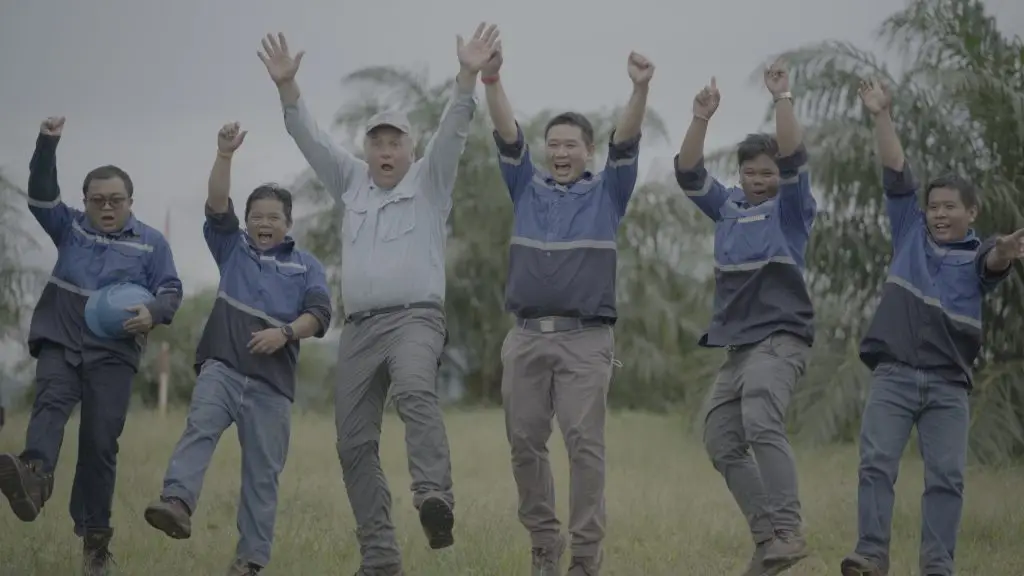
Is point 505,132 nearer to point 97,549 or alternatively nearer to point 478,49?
point 478,49

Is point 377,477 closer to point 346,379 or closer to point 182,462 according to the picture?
point 346,379

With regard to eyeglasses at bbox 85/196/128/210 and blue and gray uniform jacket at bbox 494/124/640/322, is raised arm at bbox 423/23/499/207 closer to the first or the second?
blue and gray uniform jacket at bbox 494/124/640/322

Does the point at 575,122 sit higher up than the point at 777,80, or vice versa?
the point at 777,80

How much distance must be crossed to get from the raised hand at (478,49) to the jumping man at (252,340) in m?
1.12

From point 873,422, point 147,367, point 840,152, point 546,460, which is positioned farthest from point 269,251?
point 147,367

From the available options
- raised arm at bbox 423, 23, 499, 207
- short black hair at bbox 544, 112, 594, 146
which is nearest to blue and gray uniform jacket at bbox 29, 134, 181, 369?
raised arm at bbox 423, 23, 499, 207

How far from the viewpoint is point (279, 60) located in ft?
22.1

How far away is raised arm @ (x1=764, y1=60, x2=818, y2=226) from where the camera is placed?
21.2ft

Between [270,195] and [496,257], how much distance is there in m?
15.1

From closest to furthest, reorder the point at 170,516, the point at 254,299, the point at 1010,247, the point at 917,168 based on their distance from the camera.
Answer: the point at 170,516 → the point at 1010,247 → the point at 254,299 → the point at 917,168

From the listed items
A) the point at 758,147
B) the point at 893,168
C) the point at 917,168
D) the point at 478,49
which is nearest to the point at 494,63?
the point at 478,49

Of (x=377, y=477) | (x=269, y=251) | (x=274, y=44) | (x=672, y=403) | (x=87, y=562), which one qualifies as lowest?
(x=672, y=403)

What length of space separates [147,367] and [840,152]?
14861 mm

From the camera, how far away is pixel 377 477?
6.57 m
